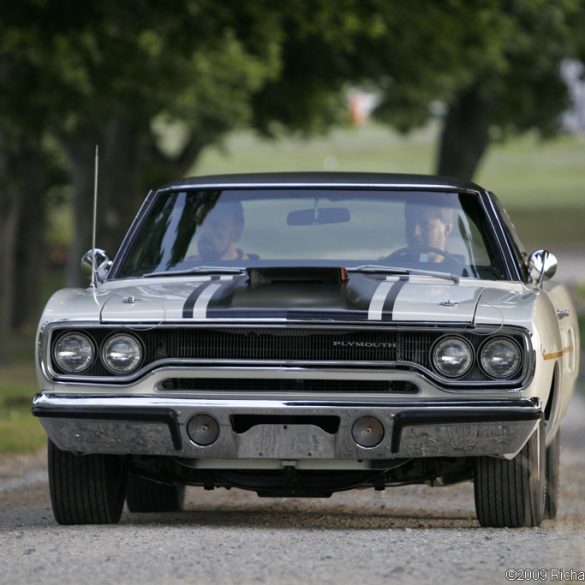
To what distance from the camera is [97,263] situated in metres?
8.75

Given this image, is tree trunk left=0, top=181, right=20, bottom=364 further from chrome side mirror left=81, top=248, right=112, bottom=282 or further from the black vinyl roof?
the black vinyl roof

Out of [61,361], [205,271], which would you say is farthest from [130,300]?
[205,271]

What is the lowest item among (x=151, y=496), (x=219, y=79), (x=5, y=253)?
(x=151, y=496)

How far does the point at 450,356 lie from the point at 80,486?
1.80 meters

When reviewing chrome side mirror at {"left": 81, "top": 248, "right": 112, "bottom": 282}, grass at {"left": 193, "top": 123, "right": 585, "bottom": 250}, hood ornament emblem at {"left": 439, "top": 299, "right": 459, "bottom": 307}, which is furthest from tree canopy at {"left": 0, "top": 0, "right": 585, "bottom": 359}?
grass at {"left": 193, "top": 123, "right": 585, "bottom": 250}

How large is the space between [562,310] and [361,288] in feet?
5.87

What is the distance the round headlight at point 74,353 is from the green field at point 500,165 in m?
32.2

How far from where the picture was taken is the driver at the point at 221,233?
826cm

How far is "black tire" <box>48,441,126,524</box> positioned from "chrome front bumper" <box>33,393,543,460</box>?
1.49 ft

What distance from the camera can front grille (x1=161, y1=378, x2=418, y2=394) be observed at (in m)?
7.21

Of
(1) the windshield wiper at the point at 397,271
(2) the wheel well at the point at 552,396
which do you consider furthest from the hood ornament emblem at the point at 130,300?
(2) the wheel well at the point at 552,396

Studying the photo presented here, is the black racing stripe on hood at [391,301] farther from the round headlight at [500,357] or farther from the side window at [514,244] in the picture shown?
the side window at [514,244]

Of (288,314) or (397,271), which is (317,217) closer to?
(397,271)

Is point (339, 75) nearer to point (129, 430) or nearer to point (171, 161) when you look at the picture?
point (171, 161)
